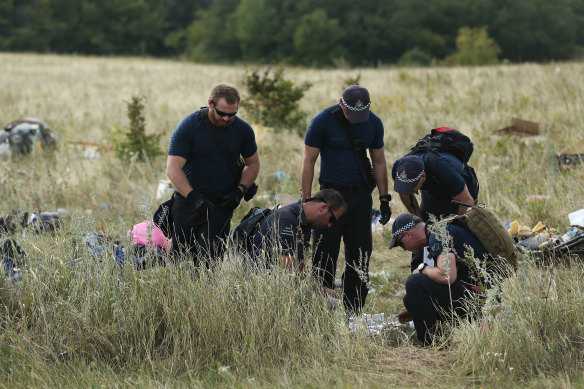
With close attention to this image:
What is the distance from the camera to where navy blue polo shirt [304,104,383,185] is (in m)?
5.29

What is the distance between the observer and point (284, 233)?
15.6 feet

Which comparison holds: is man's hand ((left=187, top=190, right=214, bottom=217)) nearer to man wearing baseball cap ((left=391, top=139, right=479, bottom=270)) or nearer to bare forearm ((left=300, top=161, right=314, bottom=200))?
bare forearm ((left=300, top=161, right=314, bottom=200))

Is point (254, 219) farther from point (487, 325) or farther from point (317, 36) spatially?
point (317, 36)

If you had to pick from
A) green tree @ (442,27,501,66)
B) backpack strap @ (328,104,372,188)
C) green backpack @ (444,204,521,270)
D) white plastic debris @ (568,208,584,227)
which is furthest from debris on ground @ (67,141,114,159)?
green tree @ (442,27,501,66)

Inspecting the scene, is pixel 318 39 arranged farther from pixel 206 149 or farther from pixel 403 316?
pixel 403 316

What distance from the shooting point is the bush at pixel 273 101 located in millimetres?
12156

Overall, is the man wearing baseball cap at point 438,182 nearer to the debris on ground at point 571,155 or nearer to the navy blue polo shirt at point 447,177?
the navy blue polo shirt at point 447,177

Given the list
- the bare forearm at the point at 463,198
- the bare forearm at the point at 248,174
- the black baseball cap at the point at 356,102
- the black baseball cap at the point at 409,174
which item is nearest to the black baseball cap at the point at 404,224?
the black baseball cap at the point at 409,174

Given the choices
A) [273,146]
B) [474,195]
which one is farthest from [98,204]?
[474,195]

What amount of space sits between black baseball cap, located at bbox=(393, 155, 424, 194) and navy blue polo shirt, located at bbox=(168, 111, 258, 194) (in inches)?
50.8

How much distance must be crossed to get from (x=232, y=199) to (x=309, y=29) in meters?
50.6

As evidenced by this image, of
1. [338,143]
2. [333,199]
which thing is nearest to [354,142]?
[338,143]

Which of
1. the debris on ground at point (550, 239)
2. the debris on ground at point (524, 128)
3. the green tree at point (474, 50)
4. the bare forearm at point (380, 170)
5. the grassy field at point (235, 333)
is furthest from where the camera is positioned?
the green tree at point (474, 50)

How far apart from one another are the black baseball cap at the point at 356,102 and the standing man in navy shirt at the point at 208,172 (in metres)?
0.86
